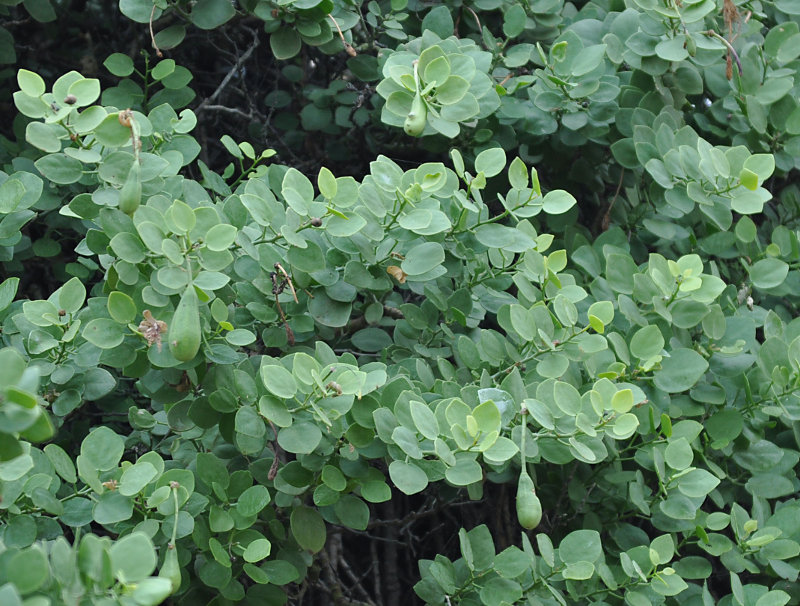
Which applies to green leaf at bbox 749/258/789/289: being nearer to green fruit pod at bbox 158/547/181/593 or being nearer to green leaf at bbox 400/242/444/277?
green leaf at bbox 400/242/444/277

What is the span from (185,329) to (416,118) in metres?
0.40

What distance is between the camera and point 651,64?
1.55 metres

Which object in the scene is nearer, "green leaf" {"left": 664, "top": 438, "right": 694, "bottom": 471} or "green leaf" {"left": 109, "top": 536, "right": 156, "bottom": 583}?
"green leaf" {"left": 109, "top": 536, "right": 156, "bottom": 583}

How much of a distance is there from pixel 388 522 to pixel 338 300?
0.49m

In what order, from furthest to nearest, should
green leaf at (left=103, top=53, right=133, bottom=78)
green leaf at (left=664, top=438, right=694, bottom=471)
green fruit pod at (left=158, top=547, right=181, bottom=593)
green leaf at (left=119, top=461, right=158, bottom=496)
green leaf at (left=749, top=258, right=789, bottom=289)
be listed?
green leaf at (left=103, top=53, right=133, bottom=78), green leaf at (left=749, top=258, right=789, bottom=289), green leaf at (left=664, top=438, right=694, bottom=471), green leaf at (left=119, top=461, right=158, bottom=496), green fruit pod at (left=158, top=547, right=181, bottom=593)

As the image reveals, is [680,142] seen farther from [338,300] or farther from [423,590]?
[423,590]

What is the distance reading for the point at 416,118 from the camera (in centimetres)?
108

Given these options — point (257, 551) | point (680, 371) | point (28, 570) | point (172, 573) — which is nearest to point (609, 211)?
point (680, 371)

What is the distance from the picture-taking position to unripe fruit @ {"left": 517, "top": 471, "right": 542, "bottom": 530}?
99 cm

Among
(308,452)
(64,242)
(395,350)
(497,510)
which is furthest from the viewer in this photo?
(64,242)

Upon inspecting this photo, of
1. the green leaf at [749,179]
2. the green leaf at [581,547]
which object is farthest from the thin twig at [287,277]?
the green leaf at [749,179]

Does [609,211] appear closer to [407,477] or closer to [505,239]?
[505,239]

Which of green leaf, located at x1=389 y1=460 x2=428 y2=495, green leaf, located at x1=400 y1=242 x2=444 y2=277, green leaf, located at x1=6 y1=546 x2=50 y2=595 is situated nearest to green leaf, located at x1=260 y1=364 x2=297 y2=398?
green leaf, located at x1=389 y1=460 x2=428 y2=495

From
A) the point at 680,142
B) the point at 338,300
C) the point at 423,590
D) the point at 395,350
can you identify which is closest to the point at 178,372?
the point at 338,300
